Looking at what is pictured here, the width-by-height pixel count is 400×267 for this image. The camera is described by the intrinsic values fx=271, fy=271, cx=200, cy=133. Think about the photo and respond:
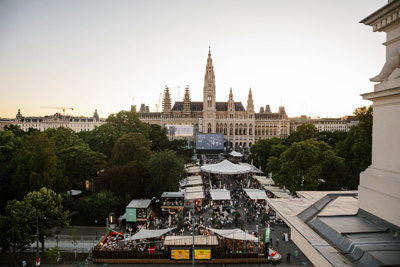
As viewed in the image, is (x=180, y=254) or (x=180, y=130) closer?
(x=180, y=254)

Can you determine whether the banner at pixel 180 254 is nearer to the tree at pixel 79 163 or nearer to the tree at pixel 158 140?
the tree at pixel 79 163

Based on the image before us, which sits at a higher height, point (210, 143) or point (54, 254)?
point (210, 143)

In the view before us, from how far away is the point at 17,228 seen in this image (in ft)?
53.9

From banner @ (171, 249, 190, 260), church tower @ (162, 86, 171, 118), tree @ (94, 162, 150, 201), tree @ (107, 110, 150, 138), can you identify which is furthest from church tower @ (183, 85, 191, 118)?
banner @ (171, 249, 190, 260)

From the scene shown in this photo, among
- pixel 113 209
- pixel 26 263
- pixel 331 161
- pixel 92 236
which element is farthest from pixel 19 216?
pixel 331 161

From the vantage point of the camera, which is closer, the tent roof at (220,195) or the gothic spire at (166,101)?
the tent roof at (220,195)

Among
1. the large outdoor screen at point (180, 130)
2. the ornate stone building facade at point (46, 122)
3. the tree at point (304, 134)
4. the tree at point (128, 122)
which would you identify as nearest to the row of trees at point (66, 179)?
the tree at point (128, 122)

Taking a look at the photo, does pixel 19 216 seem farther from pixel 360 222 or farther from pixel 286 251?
pixel 360 222

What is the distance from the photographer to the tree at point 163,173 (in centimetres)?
2828

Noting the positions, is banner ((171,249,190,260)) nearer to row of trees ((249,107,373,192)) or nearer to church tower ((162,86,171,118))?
row of trees ((249,107,373,192))

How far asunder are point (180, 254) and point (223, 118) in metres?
79.0

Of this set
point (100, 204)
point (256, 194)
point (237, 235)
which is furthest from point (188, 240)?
point (256, 194)

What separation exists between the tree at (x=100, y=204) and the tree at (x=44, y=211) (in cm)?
454

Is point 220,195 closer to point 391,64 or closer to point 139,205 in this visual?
point 139,205
